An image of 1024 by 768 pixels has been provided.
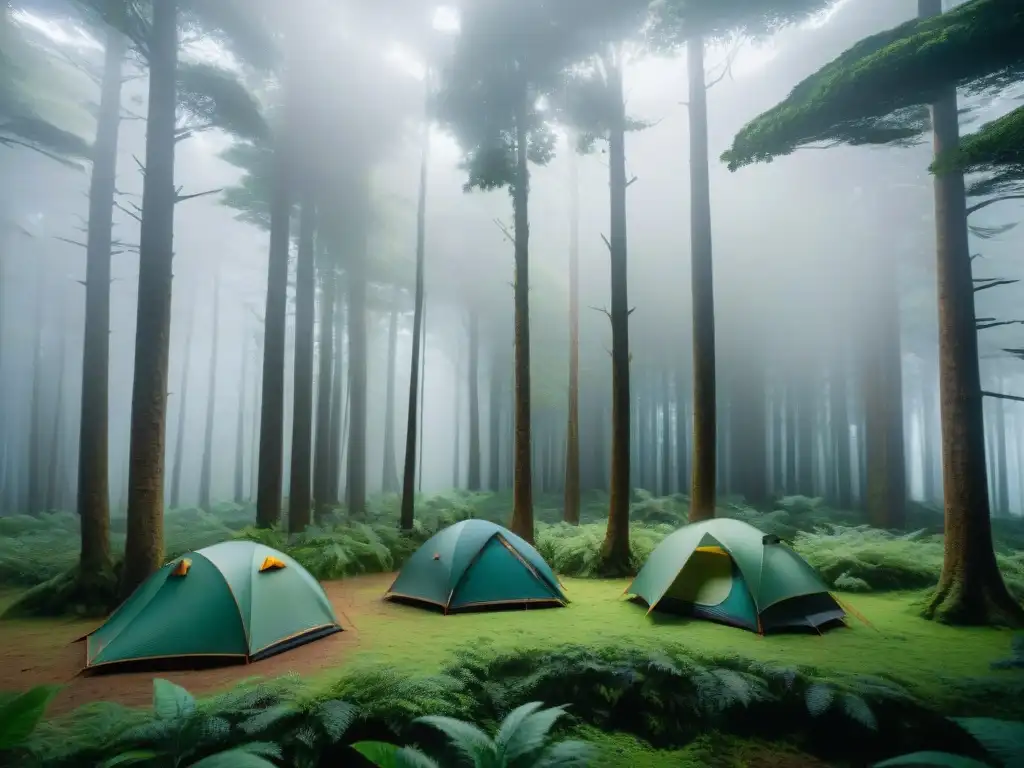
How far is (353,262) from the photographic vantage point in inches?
690

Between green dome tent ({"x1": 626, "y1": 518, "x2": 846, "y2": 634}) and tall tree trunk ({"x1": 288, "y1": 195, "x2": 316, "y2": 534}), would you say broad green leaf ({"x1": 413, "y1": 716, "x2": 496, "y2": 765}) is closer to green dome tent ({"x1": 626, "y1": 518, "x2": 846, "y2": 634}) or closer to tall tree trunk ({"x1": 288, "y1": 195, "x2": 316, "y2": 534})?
green dome tent ({"x1": 626, "y1": 518, "x2": 846, "y2": 634})

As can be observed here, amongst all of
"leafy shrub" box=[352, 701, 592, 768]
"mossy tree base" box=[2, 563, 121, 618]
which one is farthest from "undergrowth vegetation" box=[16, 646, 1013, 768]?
"mossy tree base" box=[2, 563, 121, 618]

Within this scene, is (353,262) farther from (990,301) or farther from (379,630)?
(990,301)

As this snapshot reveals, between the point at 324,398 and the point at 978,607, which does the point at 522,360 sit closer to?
the point at 978,607

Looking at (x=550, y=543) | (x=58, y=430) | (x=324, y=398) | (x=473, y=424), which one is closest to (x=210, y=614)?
(x=550, y=543)

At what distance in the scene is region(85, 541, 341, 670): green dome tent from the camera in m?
5.73

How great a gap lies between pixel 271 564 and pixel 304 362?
8.73 metres

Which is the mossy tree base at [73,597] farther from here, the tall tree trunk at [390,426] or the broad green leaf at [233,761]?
the tall tree trunk at [390,426]

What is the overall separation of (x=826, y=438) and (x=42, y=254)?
4378 centimetres

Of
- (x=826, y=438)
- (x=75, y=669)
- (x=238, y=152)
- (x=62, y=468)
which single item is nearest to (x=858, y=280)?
(x=826, y=438)

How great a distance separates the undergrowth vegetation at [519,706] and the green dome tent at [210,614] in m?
1.11

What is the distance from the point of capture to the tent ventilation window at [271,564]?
6.46 meters

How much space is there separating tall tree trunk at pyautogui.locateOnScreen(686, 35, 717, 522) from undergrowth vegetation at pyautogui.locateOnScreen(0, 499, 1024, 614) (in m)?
2.31

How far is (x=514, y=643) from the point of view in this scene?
639 centimetres
